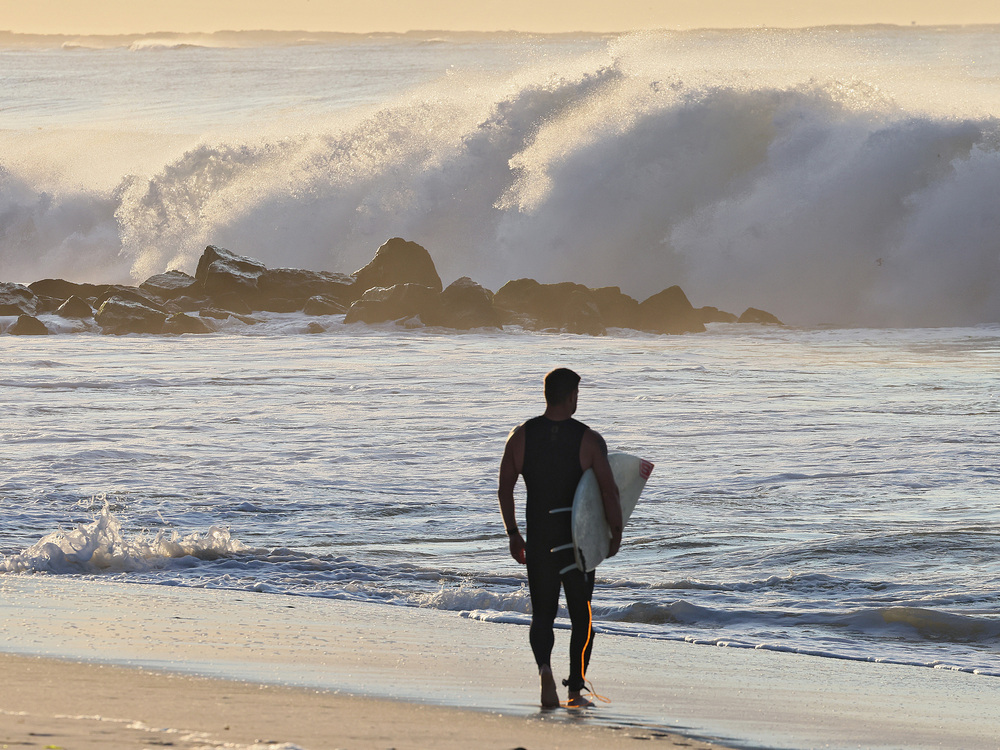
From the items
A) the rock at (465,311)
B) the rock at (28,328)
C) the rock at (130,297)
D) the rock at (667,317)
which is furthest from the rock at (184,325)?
the rock at (667,317)

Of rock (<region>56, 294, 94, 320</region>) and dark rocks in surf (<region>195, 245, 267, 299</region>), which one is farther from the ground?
dark rocks in surf (<region>195, 245, 267, 299</region>)

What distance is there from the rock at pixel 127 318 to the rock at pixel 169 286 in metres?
3.42

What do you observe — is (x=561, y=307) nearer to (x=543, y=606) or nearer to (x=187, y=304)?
(x=187, y=304)

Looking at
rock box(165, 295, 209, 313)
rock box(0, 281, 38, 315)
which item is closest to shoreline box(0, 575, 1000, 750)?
rock box(0, 281, 38, 315)

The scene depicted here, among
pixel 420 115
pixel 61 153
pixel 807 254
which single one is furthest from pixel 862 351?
pixel 61 153

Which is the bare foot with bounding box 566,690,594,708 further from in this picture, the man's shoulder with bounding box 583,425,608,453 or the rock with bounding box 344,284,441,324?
the rock with bounding box 344,284,441,324

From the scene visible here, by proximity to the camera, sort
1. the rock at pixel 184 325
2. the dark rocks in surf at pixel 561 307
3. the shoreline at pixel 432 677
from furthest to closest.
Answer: the dark rocks in surf at pixel 561 307 < the rock at pixel 184 325 < the shoreline at pixel 432 677

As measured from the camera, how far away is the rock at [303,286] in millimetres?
34625

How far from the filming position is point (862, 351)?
26.4m

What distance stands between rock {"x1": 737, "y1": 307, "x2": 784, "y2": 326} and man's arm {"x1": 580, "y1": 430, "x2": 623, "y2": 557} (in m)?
28.6

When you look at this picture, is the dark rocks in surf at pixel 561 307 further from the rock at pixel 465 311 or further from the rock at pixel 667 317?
the rock at pixel 465 311

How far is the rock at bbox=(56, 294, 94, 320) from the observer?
31375 mm

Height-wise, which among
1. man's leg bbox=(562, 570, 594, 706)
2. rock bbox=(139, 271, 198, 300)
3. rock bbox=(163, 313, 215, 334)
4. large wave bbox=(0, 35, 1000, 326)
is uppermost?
large wave bbox=(0, 35, 1000, 326)

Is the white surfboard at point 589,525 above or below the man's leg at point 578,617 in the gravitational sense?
above
